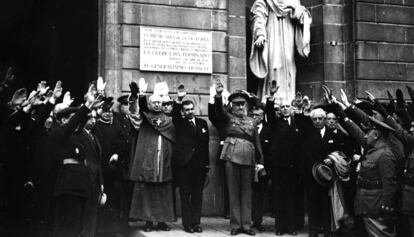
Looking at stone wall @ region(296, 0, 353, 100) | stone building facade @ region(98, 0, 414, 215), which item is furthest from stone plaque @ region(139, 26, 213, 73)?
stone wall @ region(296, 0, 353, 100)

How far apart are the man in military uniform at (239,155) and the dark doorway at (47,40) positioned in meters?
5.94

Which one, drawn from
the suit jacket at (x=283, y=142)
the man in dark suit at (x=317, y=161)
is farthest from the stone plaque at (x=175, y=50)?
the man in dark suit at (x=317, y=161)

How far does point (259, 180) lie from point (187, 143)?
4.70ft

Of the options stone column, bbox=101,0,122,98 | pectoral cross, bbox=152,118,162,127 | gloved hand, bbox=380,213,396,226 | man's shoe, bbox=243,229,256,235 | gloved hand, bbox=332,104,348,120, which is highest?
stone column, bbox=101,0,122,98

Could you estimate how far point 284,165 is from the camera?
11.6m

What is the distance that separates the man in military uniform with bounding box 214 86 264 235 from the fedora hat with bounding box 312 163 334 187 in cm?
92

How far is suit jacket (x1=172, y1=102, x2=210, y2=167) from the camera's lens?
37.3ft

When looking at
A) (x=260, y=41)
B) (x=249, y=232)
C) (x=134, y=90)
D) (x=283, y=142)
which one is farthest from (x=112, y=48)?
(x=249, y=232)

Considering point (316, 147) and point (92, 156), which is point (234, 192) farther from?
point (92, 156)

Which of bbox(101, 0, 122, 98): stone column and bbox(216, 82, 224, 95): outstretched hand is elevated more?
bbox(101, 0, 122, 98): stone column

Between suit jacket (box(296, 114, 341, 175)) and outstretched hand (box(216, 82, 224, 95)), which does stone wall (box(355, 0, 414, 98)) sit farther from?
outstretched hand (box(216, 82, 224, 95))

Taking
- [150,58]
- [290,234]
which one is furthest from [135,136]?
[290,234]

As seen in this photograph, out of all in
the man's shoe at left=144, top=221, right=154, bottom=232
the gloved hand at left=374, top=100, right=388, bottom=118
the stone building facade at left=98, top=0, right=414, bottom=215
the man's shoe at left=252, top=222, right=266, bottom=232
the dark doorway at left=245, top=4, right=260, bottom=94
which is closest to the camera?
the gloved hand at left=374, top=100, right=388, bottom=118

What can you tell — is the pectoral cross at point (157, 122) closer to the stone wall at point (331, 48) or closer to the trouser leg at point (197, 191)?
the trouser leg at point (197, 191)
